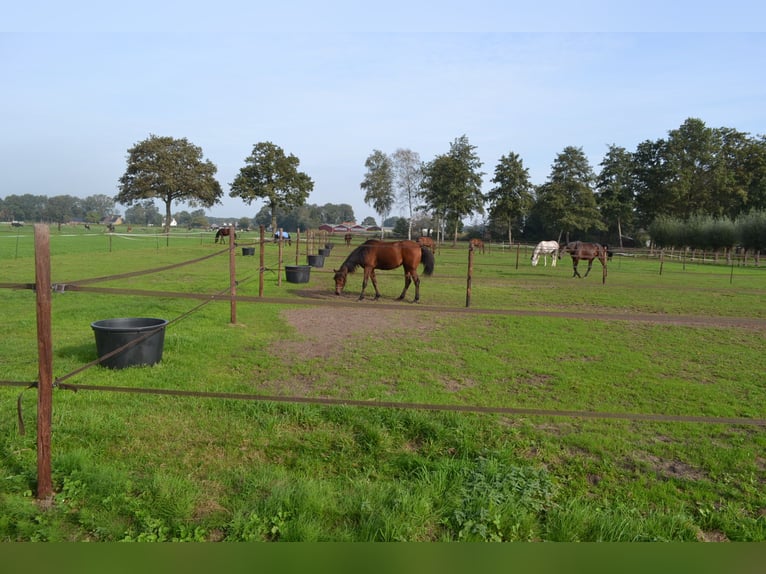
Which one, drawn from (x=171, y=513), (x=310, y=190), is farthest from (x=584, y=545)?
(x=310, y=190)

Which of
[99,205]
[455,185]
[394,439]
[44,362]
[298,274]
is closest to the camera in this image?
[44,362]

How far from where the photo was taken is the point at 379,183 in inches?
2505

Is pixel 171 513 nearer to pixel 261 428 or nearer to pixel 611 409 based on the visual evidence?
pixel 261 428

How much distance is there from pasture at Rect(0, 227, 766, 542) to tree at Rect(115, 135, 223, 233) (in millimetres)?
51281

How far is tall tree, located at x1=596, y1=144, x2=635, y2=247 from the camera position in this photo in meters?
56.4

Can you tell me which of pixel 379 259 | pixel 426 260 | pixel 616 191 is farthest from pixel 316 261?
pixel 616 191

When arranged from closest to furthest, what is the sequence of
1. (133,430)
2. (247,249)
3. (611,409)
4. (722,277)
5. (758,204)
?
(133,430) → (611,409) → (722,277) → (247,249) → (758,204)

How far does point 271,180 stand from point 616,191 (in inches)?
1650

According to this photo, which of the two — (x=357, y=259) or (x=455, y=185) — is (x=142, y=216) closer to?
(x=455, y=185)

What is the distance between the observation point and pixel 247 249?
75.1 feet

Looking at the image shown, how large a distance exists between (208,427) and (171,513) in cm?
106

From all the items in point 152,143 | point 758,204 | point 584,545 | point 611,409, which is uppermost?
point 152,143

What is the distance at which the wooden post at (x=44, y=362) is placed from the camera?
227 cm

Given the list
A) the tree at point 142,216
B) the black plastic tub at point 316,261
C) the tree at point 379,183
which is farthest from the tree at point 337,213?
the black plastic tub at point 316,261
